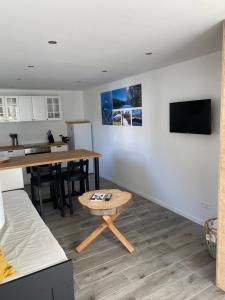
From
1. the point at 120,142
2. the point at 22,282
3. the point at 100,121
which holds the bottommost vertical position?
the point at 22,282

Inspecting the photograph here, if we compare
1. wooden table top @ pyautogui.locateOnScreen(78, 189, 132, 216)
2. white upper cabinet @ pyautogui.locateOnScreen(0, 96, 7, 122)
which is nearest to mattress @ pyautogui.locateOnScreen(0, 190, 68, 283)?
wooden table top @ pyautogui.locateOnScreen(78, 189, 132, 216)

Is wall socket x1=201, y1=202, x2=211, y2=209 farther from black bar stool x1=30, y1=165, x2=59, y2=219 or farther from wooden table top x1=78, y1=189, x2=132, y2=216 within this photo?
black bar stool x1=30, y1=165, x2=59, y2=219

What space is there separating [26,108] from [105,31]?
421 centimetres

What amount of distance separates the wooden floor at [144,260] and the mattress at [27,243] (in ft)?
2.27

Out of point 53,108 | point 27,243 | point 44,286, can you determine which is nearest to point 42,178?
point 27,243

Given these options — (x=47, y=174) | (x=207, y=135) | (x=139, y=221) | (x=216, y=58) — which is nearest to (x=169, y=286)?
(x=139, y=221)

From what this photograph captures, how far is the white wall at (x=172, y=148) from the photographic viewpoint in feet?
10.0

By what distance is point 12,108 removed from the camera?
5570mm

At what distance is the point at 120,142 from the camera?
5.07 metres

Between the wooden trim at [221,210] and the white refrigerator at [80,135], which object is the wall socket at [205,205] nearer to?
the wooden trim at [221,210]

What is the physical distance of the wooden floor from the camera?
2.16 metres

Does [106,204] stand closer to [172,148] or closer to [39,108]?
[172,148]

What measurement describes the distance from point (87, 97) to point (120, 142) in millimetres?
2052

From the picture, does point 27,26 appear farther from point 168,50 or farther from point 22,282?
point 22,282
